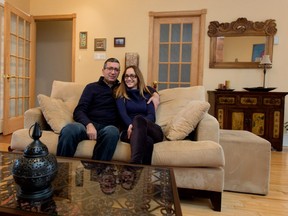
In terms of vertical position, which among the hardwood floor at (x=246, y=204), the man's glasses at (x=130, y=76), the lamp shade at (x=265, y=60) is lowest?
the hardwood floor at (x=246, y=204)

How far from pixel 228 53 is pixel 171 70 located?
3.12 ft

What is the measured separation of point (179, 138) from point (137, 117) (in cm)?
38

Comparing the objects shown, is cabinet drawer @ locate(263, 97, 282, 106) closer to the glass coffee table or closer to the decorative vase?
the glass coffee table

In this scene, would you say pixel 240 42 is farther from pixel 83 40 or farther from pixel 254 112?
pixel 83 40

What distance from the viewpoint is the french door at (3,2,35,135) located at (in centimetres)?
365

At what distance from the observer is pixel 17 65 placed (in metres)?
4.00

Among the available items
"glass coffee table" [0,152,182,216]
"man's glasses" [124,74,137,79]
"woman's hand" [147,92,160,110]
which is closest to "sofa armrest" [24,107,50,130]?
"glass coffee table" [0,152,182,216]

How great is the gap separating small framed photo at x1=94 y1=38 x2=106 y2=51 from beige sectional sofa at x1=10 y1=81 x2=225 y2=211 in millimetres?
1920

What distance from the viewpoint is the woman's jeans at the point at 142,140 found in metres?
1.58

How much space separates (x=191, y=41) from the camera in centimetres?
394

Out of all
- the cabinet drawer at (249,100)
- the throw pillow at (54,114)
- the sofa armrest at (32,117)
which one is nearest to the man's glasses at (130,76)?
the throw pillow at (54,114)

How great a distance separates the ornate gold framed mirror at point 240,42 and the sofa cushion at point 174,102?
5.81 ft

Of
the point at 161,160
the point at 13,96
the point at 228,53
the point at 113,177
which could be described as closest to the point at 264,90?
the point at 228,53

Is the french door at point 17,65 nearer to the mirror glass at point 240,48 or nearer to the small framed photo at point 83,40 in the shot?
the small framed photo at point 83,40
